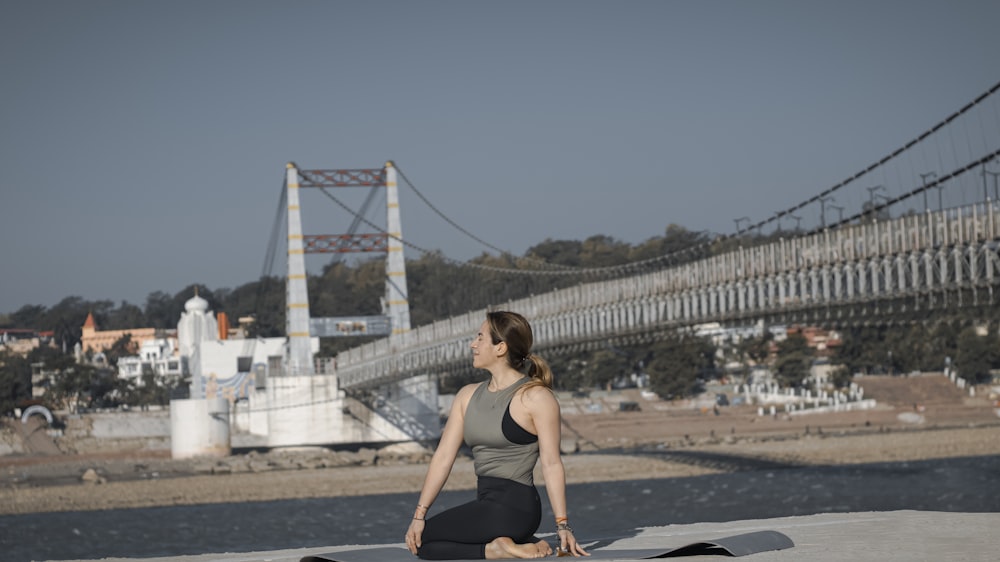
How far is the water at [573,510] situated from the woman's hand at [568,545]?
18.4 meters

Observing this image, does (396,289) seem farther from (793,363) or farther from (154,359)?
Answer: (154,359)

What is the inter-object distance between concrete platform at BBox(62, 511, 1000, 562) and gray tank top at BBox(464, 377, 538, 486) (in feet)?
3.15

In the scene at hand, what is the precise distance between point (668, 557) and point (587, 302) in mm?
39726

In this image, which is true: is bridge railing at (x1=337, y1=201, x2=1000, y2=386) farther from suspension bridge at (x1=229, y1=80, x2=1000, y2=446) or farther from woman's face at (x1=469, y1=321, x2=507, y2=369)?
woman's face at (x1=469, y1=321, x2=507, y2=369)

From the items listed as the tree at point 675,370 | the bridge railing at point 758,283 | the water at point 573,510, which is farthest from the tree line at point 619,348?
the water at point 573,510

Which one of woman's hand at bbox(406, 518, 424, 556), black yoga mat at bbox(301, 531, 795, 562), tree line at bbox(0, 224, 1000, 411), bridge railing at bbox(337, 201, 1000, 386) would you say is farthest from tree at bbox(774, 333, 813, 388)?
woman's hand at bbox(406, 518, 424, 556)

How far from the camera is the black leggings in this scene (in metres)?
7.73

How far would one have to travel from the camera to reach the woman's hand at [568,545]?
24.9 ft

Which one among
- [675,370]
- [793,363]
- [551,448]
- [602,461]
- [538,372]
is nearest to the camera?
[551,448]

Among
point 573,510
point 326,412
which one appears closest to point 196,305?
point 326,412

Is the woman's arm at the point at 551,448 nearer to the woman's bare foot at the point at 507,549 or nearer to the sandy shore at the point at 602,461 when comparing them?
the woman's bare foot at the point at 507,549

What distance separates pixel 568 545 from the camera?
25.0 feet

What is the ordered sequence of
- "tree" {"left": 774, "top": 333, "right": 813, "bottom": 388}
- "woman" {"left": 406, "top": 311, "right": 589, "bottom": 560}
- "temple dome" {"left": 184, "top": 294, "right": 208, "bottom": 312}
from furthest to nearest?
1. "temple dome" {"left": 184, "top": 294, "right": 208, "bottom": 312}
2. "tree" {"left": 774, "top": 333, "right": 813, "bottom": 388}
3. "woman" {"left": 406, "top": 311, "right": 589, "bottom": 560}

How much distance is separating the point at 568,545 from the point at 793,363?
80.5 metres
